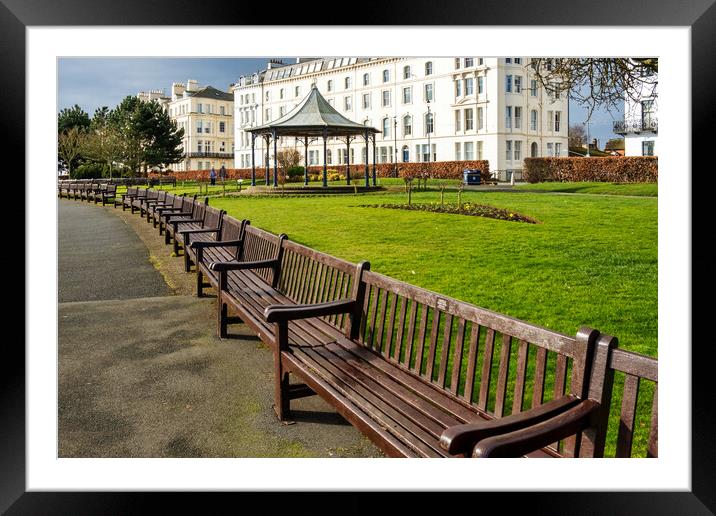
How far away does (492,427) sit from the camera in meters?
2.04

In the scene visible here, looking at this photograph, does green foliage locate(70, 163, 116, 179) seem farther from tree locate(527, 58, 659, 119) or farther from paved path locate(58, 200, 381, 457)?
tree locate(527, 58, 659, 119)

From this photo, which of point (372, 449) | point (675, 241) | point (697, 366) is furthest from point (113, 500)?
point (675, 241)

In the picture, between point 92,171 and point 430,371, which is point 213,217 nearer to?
point 430,371

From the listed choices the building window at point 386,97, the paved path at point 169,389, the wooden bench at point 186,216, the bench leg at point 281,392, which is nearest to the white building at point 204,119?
the wooden bench at point 186,216

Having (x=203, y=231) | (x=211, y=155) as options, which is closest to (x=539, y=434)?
(x=203, y=231)

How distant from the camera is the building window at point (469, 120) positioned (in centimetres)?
2985

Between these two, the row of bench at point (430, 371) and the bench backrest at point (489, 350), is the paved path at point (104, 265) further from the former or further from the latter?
the bench backrest at point (489, 350)

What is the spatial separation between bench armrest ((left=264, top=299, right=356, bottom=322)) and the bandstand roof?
19637mm

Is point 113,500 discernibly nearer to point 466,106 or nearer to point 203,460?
point 203,460

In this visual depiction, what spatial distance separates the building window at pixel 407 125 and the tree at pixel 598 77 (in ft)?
65.2

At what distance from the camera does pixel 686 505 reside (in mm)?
3016

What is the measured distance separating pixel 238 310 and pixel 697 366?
2854 millimetres

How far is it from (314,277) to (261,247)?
1.51 meters

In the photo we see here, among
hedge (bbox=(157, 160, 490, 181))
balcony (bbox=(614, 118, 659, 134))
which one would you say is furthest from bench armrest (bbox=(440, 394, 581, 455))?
hedge (bbox=(157, 160, 490, 181))
